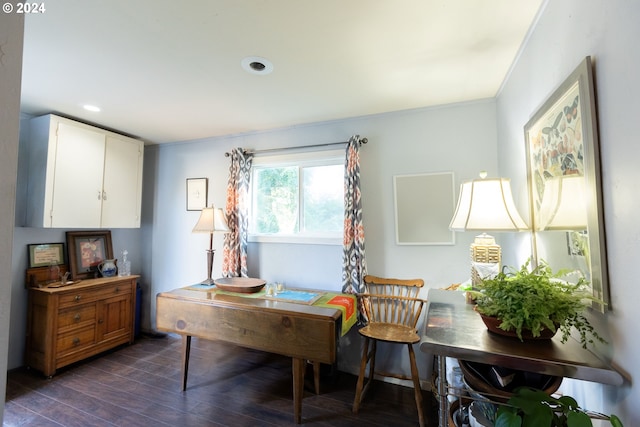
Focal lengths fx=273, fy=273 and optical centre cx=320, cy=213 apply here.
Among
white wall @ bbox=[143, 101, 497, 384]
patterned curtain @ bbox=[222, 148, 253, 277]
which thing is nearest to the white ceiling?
white wall @ bbox=[143, 101, 497, 384]

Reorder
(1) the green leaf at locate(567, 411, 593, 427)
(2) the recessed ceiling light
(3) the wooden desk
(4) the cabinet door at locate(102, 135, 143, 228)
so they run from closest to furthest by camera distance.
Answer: (1) the green leaf at locate(567, 411, 593, 427)
(2) the recessed ceiling light
(3) the wooden desk
(4) the cabinet door at locate(102, 135, 143, 228)

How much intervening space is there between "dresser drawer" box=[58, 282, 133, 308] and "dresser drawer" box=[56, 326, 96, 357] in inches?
10.6

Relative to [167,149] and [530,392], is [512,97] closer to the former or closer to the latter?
[530,392]

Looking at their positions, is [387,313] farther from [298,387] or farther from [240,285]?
[240,285]

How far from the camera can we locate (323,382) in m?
2.36

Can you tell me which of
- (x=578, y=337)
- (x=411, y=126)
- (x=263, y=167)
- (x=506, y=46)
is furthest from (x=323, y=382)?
(x=506, y=46)

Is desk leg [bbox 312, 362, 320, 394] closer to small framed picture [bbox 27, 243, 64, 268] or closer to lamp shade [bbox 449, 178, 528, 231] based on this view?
lamp shade [bbox 449, 178, 528, 231]

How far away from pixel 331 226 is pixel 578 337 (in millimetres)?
1906

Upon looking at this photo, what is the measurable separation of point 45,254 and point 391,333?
335 cm

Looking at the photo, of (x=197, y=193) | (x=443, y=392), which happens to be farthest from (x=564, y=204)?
(x=197, y=193)

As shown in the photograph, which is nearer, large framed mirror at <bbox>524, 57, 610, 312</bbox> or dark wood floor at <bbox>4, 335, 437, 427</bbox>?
large framed mirror at <bbox>524, 57, 610, 312</bbox>

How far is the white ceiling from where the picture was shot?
132cm

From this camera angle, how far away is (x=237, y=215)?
2.90 meters

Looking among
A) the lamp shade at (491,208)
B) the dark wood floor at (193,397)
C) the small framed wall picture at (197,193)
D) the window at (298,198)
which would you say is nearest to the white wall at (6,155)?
the lamp shade at (491,208)
